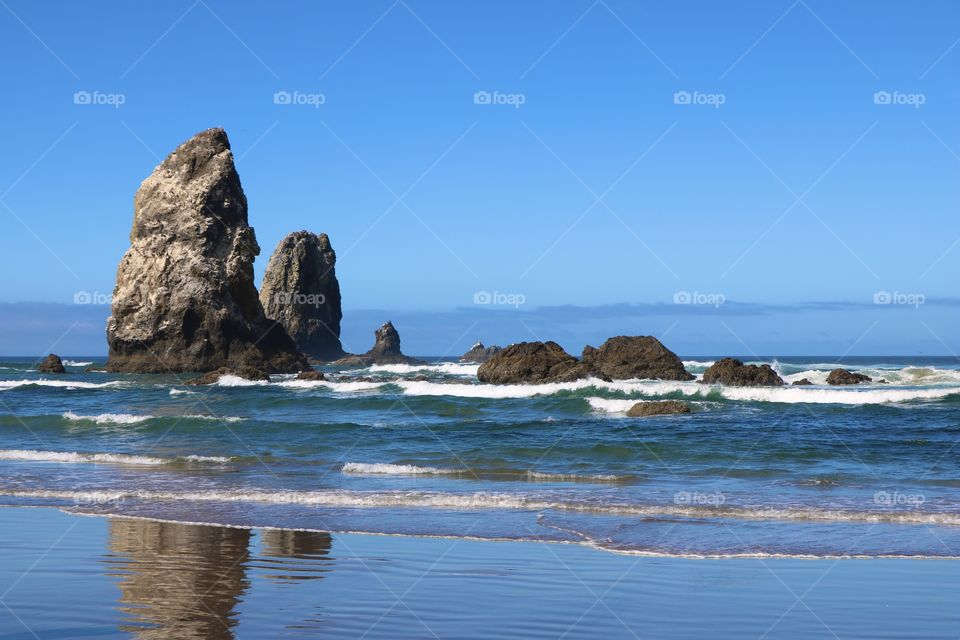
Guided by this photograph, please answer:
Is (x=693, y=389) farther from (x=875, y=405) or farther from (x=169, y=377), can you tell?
(x=169, y=377)

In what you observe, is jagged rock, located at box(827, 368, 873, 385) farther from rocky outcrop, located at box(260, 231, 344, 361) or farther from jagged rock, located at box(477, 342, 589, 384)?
rocky outcrop, located at box(260, 231, 344, 361)

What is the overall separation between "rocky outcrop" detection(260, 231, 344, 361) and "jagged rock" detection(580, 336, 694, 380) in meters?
53.9

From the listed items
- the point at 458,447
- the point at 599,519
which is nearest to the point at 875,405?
the point at 458,447

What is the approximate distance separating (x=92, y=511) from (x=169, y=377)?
135 ft

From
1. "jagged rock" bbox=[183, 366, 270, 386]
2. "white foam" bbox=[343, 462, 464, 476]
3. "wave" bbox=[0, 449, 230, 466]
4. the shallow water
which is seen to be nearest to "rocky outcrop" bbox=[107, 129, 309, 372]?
"jagged rock" bbox=[183, 366, 270, 386]

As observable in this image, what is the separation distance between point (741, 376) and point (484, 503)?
86.1 feet

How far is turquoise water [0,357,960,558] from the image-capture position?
436 inches

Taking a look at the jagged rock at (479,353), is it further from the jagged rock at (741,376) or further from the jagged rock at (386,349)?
the jagged rock at (741,376)

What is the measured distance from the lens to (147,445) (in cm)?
2098

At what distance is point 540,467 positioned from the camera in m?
17.0

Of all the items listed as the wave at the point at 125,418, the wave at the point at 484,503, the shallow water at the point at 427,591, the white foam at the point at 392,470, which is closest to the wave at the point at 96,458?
the white foam at the point at 392,470

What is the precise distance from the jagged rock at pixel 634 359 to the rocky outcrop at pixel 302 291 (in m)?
53.9

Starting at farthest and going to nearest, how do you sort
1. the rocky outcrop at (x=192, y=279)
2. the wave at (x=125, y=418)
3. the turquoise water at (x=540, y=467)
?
the rocky outcrop at (x=192, y=279), the wave at (x=125, y=418), the turquoise water at (x=540, y=467)

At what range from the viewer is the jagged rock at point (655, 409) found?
26266mm
